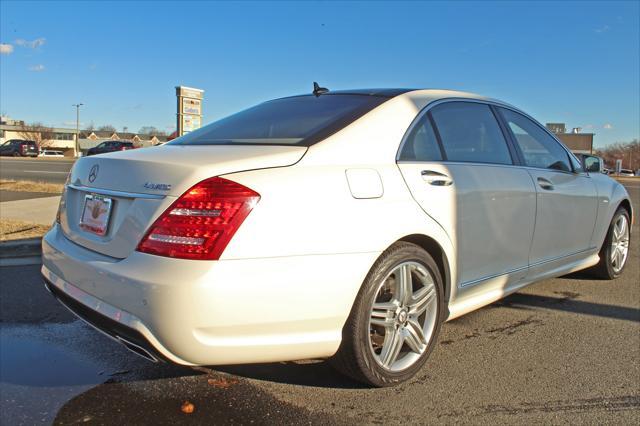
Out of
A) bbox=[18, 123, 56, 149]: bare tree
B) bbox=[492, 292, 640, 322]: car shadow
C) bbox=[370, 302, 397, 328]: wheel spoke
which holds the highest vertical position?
bbox=[18, 123, 56, 149]: bare tree

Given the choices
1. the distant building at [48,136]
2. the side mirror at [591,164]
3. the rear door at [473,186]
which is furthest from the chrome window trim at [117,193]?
the distant building at [48,136]

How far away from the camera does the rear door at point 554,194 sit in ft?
11.8

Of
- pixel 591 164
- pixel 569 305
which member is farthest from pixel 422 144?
pixel 591 164

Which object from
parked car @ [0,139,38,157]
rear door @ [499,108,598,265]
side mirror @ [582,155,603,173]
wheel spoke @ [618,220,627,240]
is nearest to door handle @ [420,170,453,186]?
rear door @ [499,108,598,265]

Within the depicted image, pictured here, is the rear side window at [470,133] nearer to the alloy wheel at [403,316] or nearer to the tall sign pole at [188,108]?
the alloy wheel at [403,316]

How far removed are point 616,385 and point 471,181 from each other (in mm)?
1320

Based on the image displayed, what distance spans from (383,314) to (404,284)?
0.64ft

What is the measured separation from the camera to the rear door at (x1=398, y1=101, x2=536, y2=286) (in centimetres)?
278

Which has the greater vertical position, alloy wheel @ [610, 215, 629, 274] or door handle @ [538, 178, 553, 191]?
door handle @ [538, 178, 553, 191]

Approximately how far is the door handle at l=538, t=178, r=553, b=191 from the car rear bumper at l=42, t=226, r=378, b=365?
1.82 meters

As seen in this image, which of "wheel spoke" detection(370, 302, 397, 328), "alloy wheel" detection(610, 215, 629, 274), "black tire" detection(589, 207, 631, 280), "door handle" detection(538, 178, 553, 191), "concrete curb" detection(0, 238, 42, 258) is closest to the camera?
"wheel spoke" detection(370, 302, 397, 328)

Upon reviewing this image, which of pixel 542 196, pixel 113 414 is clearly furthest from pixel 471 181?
pixel 113 414

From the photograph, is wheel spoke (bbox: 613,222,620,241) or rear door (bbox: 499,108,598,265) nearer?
rear door (bbox: 499,108,598,265)

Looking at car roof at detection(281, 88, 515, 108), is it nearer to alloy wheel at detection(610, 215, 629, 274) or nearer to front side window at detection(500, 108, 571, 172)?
front side window at detection(500, 108, 571, 172)
